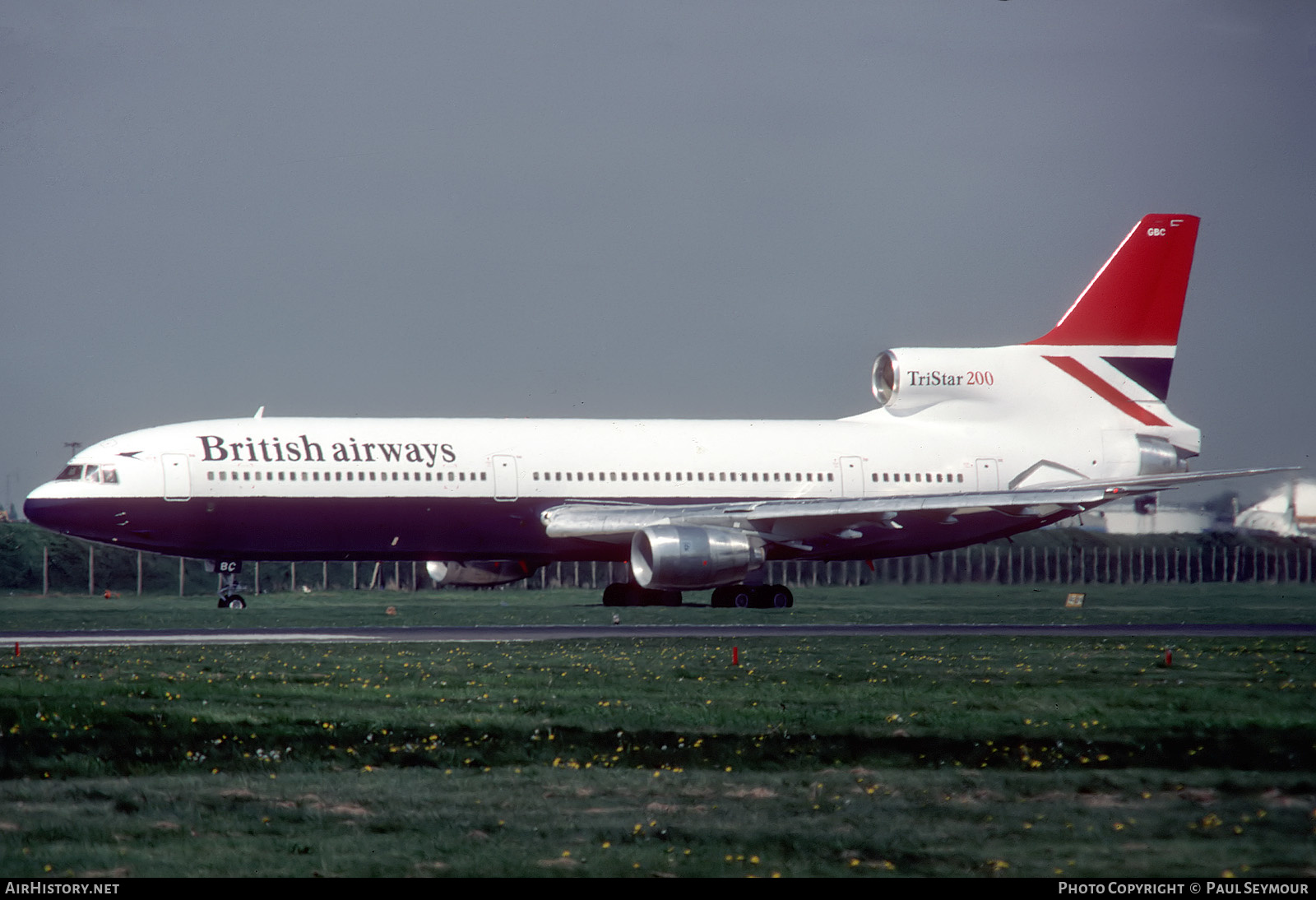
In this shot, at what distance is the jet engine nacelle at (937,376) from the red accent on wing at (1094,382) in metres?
1.56

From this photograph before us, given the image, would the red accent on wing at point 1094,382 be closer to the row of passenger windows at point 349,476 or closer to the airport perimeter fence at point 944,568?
the airport perimeter fence at point 944,568

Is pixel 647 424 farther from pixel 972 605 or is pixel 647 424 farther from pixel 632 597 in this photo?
pixel 972 605

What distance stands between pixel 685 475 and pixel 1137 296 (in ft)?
49.8

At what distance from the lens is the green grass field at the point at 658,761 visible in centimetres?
1073

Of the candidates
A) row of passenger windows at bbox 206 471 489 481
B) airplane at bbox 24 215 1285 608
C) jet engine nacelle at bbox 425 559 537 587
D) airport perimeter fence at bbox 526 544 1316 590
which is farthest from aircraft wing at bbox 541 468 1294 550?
airport perimeter fence at bbox 526 544 1316 590

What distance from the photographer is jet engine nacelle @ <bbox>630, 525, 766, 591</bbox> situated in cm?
3728

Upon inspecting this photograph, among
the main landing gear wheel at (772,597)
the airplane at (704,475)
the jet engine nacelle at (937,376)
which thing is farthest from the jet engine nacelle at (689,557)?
the jet engine nacelle at (937,376)

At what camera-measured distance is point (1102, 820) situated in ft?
39.1

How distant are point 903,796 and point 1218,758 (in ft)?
12.8

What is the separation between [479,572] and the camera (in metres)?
43.1

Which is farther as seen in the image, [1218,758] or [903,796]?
[1218,758]

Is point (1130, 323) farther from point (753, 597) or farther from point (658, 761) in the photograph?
point (658, 761)

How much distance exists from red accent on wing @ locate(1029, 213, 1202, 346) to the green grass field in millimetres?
20032
